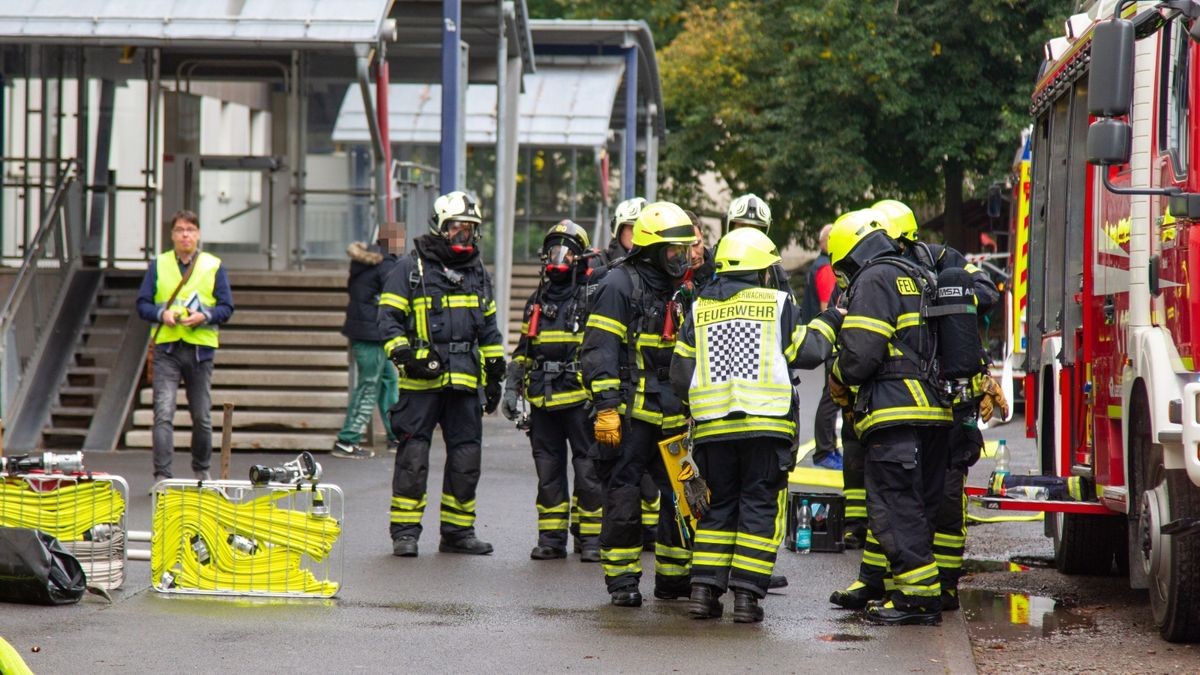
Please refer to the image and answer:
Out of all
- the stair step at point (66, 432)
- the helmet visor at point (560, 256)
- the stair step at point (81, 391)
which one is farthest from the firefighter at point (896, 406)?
the stair step at point (81, 391)

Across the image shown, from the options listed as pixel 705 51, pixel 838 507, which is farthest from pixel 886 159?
pixel 838 507

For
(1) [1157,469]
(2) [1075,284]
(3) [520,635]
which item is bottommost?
(3) [520,635]

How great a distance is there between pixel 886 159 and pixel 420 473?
83.2 ft

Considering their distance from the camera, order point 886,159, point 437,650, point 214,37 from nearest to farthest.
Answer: point 437,650, point 214,37, point 886,159

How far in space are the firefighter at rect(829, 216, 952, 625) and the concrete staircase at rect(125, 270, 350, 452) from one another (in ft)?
26.6

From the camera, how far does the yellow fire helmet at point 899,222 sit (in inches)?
307

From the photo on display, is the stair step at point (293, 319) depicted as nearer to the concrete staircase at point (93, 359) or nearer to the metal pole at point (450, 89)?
the concrete staircase at point (93, 359)

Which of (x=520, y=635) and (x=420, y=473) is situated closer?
(x=520, y=635)

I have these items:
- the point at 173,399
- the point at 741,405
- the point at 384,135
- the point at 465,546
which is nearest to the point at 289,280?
the point at 384,135

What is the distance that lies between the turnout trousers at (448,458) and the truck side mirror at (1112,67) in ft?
14.2

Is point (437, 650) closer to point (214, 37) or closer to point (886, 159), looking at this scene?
point (214, 37)

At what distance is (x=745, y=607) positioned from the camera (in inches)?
296

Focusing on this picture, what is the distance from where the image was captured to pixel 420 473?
9.62 metres

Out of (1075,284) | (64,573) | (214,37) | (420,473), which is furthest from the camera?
(214,37)
